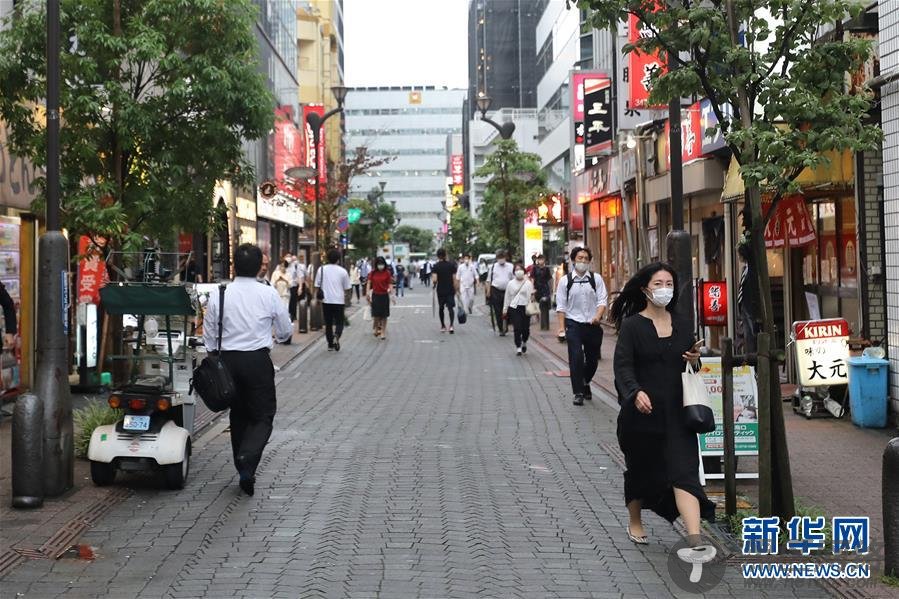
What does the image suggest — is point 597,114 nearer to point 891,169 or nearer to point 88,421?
point 891,169

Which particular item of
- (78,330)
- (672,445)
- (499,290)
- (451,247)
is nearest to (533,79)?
(451,247)

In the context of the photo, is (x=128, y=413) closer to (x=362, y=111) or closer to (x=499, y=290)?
(x=499, y=290)

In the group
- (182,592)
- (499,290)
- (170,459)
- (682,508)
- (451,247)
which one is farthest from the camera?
(451,247)

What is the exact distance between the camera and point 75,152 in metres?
12.8

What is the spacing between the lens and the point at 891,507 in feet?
20.4

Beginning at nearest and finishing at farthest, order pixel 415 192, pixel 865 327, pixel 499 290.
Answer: pixel 865 327
pixel 499 290
pixel 415 192

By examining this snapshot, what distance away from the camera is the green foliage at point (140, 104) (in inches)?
495

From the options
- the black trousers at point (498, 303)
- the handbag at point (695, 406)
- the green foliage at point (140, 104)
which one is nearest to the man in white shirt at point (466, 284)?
the black trousers at point (498, 303)

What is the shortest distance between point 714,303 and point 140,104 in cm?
640

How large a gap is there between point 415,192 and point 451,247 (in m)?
81.1

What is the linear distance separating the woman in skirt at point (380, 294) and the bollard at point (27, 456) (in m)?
18.1

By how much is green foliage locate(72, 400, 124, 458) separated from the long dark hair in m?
4.68

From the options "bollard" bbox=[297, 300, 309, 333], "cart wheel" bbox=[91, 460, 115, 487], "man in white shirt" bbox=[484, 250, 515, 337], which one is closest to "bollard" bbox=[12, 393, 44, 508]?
"cart wheel" bbox=[91, 460, 115, 487]

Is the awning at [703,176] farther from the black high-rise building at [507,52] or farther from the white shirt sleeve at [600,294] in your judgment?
the black high-rise building at [507,52]
